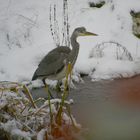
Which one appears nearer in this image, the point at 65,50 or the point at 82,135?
the point at 82,135

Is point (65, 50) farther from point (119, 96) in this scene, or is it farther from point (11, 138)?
point (11, 138)

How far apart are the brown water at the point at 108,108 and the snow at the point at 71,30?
350mm

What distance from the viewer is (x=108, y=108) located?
6203 mm

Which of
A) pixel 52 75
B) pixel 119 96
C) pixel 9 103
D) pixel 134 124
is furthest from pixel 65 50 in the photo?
pixel 9 103

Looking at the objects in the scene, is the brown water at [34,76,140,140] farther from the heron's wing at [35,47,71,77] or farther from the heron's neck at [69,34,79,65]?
the heron's neck at [69,34,79,65]

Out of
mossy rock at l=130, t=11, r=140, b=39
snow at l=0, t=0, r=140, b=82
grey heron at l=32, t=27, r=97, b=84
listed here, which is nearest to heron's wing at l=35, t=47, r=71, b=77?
grey heron at l=32, t=27, r=97, b=84

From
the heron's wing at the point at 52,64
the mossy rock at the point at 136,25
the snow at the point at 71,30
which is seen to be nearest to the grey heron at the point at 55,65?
the heron's wing at the point at 52,64

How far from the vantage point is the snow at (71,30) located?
24.5 feet

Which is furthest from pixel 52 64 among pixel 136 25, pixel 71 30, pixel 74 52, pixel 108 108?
pixel 136 25

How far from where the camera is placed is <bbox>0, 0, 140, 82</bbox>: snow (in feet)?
24.5

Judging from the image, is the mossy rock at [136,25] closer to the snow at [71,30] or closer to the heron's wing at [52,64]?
the snow at [71,30]

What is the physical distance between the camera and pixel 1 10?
9.53 m

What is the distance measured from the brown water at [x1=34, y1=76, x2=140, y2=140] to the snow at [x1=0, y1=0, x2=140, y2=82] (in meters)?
0.35

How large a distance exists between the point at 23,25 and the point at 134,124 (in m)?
3.95
